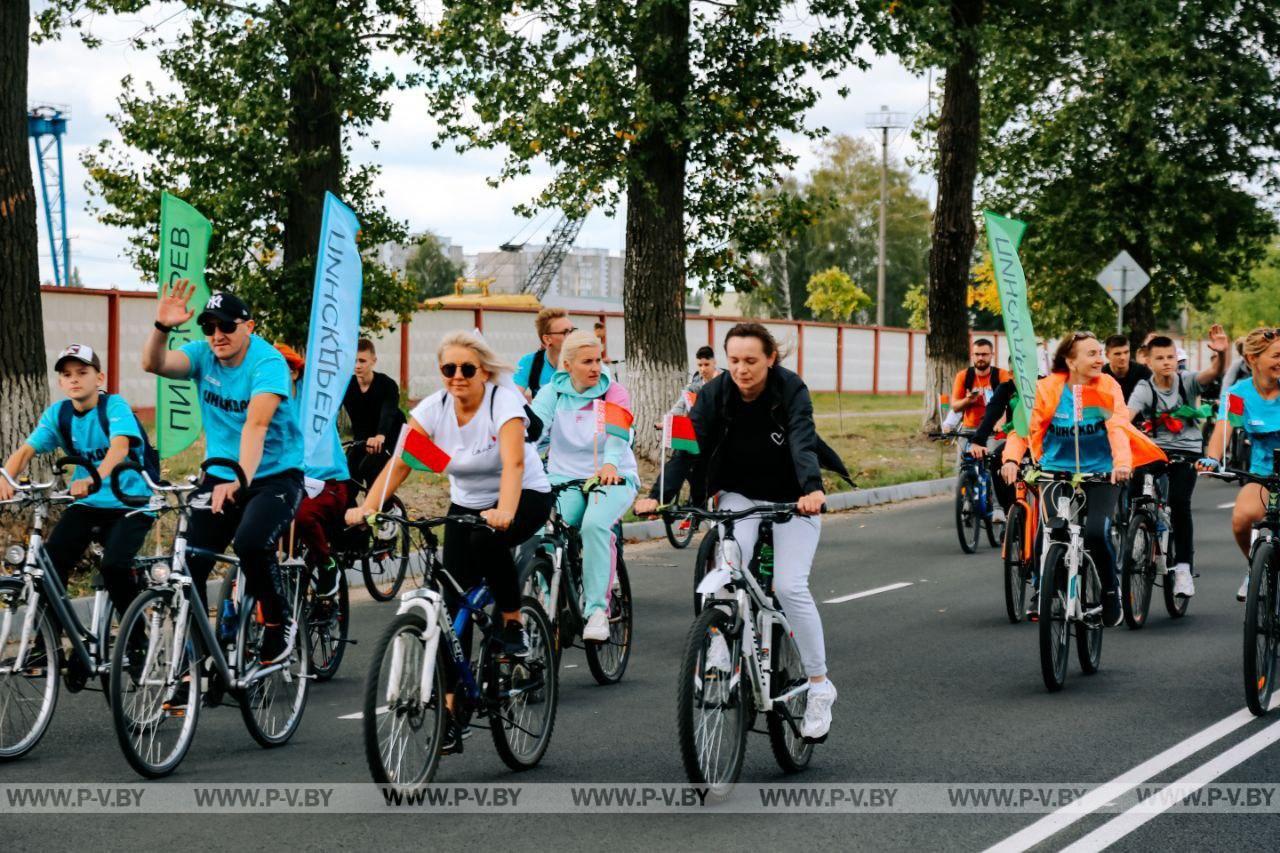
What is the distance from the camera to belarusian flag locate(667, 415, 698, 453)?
19.9 ft

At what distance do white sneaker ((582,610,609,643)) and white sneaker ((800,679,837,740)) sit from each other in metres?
1.94

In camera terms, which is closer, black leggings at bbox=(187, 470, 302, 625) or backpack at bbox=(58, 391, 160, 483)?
black leggings at bbox=(187, 470, 302, 625)

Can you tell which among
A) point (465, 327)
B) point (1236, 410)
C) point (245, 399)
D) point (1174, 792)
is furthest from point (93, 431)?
point (465, 327)

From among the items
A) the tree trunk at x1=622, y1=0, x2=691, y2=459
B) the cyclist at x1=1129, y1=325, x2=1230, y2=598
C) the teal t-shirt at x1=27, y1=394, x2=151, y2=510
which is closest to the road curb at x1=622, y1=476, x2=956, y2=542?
the tree trunk at x1=622, y1=0, x2=691, y2=459

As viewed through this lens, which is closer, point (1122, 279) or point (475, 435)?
point (475, 435)

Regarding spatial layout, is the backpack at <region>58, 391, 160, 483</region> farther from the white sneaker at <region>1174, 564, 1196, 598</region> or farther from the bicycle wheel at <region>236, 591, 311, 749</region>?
the white sneaker at <region>1174, 564, 1196, 598</region>

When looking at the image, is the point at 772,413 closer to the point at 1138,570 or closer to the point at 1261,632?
the point at 1261,632

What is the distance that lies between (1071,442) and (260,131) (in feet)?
37.0

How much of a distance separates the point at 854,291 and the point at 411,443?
41562mm

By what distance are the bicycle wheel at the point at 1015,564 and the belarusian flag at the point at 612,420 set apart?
282cm

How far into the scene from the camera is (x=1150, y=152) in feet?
109

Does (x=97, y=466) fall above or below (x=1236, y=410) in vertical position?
below

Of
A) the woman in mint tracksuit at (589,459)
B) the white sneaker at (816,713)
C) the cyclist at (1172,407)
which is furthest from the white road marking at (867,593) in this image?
the white sneaker at (816,713)

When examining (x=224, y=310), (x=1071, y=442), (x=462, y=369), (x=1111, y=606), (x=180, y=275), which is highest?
(x=180, y=275)
